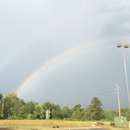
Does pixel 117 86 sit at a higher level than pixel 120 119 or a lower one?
higher

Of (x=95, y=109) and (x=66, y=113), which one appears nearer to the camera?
(x=95, y=109)

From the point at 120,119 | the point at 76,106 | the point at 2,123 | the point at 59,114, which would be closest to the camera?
the point at 120,119

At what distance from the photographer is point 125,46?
2872cm

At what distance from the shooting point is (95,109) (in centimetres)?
11819

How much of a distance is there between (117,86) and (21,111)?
69195 millimetres

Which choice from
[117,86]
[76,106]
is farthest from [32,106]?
[117,86]

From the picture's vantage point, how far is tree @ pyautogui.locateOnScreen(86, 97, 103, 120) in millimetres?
116688

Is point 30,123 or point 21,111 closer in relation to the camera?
point 30,123

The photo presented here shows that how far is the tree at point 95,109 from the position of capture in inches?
4594

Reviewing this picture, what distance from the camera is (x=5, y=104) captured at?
4843 inches

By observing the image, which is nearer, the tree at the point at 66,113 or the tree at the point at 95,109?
the tree at the point at 95,109

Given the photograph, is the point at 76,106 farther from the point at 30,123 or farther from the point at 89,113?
the point at 30,123

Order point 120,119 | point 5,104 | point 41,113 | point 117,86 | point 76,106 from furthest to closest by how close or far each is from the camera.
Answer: point 76,106 < point 5,104 < point 41,113 < point 117,86 < point 120,119

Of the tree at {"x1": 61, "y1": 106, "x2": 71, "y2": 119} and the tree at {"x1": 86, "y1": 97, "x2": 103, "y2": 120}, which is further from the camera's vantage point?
the tree at {"x1": 61, "y1": 106, "x2": 71, "y2": 119}
